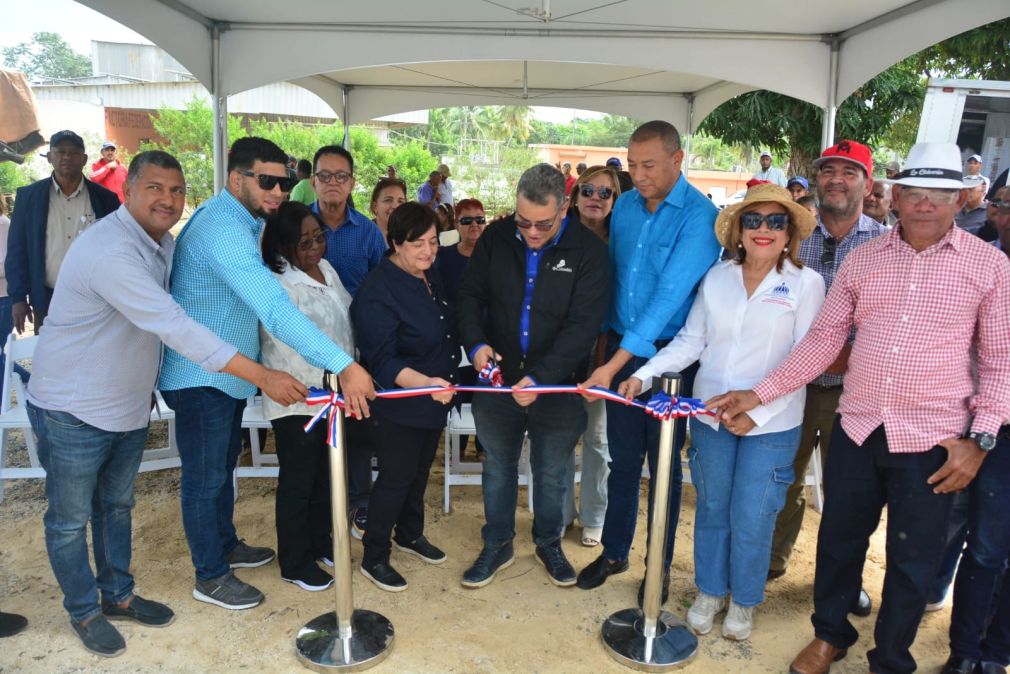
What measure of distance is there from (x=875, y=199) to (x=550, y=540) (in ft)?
12.7

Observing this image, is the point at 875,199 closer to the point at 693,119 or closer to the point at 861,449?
the point at 861,449

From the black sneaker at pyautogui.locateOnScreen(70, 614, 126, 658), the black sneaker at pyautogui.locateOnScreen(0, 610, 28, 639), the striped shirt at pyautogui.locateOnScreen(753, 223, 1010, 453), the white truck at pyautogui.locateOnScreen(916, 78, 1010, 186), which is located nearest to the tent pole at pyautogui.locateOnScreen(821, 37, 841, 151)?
the white truck at pyautogui.locateOnScreen(916, 78, 1010, 186)

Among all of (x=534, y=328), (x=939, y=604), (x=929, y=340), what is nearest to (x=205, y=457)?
(x=534, y=328)

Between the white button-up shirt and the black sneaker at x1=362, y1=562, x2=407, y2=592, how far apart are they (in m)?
1.75

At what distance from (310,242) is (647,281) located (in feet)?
5.35

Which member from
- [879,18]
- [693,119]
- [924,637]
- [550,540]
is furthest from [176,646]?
[693,119]

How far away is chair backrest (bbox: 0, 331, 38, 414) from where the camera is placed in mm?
4477

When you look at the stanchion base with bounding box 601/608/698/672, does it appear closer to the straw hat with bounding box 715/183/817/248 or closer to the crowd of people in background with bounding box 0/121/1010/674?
the crowd of people in background with bounding box 0/121/1010/674

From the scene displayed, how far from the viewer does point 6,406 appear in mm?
4637

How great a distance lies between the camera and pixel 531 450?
3689 mm

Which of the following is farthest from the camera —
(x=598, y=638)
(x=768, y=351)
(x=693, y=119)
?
(x=693, y=119)

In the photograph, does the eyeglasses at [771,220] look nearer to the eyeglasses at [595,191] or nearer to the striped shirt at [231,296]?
the eyeglasses at [595,191]

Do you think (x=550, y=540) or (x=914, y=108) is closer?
(x=550, y=540)

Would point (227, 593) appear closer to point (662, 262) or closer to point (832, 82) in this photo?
point (662, 262)
